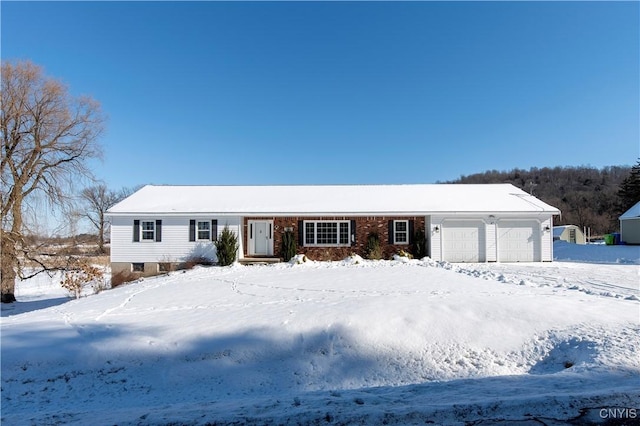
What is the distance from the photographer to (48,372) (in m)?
5.81

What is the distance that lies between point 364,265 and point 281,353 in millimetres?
10212

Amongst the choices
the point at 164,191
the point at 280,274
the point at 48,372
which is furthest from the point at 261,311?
the point at 164,191

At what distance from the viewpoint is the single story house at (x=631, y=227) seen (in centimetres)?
2703

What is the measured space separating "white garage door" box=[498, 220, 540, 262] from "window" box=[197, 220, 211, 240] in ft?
48.0

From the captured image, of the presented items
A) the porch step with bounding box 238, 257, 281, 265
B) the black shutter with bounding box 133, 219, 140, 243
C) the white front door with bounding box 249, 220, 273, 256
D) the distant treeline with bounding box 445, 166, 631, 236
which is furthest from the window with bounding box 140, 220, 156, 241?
the distant treeline with bounding box 445, 166, 631, 236

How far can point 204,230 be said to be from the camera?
1878 centimetres

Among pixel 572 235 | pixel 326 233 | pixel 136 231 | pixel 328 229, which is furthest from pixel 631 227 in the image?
pixel 136 231

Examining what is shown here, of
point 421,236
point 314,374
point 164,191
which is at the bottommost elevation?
point 314,374

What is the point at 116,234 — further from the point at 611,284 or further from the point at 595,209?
the point at 595,209

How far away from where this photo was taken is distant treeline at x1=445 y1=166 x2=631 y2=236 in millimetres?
50594

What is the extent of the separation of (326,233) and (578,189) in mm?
71736

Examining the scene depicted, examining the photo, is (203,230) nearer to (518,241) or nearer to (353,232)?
(353,232)

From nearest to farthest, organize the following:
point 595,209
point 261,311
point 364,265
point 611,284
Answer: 1. point 261,311
2. point 611,284
3. point 364,265
4. point 595,209

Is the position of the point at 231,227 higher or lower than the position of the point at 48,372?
higher
